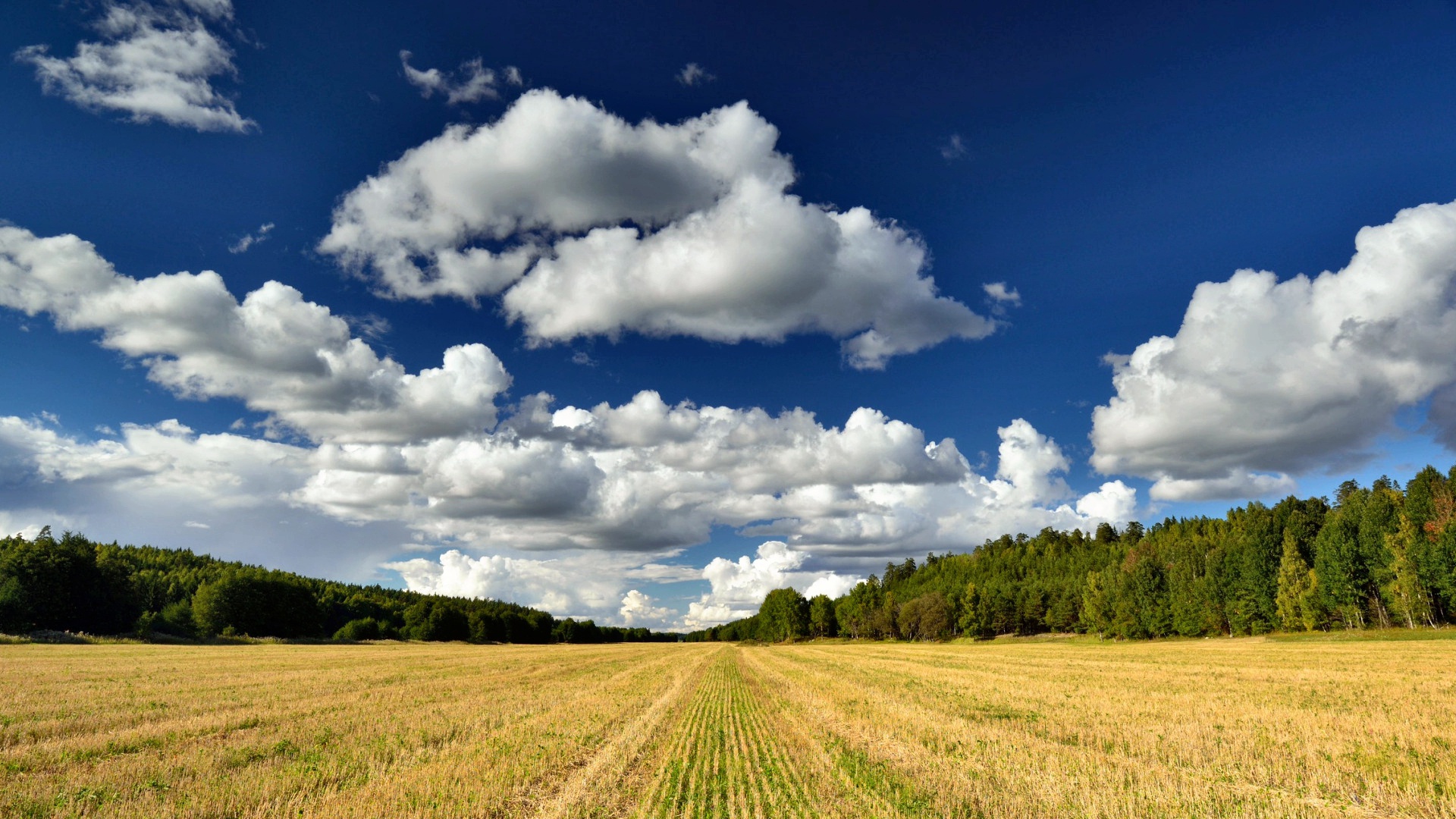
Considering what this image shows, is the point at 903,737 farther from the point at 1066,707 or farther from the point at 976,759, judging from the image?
the point at 1066,707

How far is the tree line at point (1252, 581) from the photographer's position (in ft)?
271

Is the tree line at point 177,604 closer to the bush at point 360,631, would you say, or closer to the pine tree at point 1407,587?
the bush at point 360,631

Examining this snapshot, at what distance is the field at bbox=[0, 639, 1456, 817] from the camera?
13492 mm

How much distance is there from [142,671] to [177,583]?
432ft

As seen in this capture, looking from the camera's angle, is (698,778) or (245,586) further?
(245,586)

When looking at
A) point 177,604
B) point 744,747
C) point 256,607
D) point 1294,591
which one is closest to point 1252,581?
point 1294,591

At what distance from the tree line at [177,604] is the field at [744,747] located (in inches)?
3095

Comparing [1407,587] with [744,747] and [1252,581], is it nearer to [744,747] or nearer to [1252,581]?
[1252,581]

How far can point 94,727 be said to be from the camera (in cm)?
2141

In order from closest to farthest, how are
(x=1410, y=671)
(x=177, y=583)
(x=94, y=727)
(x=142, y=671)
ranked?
(x=94, y=727)
(x=1410, y=671)
(x=142, y=671)
(x=177, y=583)

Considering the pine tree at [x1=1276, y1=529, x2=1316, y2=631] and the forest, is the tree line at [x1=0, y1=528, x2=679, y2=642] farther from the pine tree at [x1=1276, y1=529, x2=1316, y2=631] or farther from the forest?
the pine tree at [x1=1276, y1=529, x2=1316, y2=631]

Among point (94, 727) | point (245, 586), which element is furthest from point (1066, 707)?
point (245, 586)

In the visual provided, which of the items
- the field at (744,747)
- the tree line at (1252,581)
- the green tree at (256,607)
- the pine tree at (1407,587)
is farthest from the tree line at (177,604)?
the pine tree at (1407,587)

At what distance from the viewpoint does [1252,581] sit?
96875 mm
